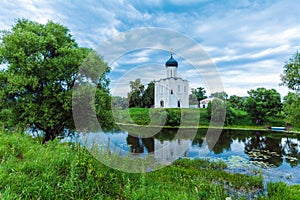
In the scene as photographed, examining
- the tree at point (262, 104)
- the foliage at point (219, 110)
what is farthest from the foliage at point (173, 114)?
the tree at point (262, 104)

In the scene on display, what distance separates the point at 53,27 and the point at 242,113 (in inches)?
1577

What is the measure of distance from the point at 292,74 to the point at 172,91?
12766mm

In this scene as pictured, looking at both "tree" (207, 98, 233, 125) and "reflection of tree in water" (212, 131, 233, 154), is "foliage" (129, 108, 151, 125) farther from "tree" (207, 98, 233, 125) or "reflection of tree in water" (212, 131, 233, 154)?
"reflection of tree in water" (212, 131, 233, 154)

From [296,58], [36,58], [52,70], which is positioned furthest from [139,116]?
[296,58]

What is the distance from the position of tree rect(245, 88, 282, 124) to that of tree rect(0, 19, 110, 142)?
37.4 metres

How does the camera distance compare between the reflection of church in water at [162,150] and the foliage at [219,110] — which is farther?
the reflection of church in water at [162,150]

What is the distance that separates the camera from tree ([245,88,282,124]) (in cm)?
3709

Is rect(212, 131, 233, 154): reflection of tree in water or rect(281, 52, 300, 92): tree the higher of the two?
rect(281, 52, 300, 92): tree

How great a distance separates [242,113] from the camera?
Answer: 131 feet

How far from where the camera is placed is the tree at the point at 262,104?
37.1m

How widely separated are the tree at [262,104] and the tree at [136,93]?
122 ft

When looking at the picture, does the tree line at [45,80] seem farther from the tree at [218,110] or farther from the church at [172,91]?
the tree at [218,110]

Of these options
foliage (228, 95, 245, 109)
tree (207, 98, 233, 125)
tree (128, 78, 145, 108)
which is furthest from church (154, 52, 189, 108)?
foliage (228, 95, 245, 109)

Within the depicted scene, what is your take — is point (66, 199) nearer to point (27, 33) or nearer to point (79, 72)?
point (79, 72)
